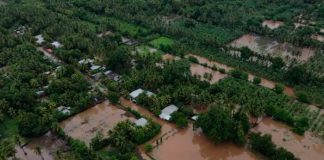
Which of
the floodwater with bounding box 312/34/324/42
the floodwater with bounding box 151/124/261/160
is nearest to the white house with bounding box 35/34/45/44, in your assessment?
the floodwater with bounding box 151/124/261/160

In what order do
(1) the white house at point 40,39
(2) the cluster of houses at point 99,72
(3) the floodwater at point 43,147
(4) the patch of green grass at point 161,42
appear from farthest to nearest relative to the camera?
(1) the white house at point 40,39
(4) the patch of green grass at point 161,42
(2) the cluster of houses at point 99,72
(3) the floodwater at point 43,147

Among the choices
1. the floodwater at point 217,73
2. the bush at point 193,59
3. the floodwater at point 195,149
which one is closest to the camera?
the floodwater at point 195,149

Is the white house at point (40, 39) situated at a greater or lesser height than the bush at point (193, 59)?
lesser

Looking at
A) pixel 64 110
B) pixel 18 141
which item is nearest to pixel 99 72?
pixel 64 110

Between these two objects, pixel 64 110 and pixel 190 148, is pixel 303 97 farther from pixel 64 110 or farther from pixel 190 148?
pixel 64 110

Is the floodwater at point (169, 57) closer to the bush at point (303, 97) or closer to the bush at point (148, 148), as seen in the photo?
the bush at point (303, 97)

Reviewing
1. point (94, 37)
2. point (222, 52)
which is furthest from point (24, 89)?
point (222, 52)

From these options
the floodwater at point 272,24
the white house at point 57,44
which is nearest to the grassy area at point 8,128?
the white house at point 57,44
